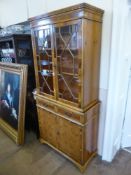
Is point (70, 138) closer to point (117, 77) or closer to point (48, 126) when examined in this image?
point (48, 126)

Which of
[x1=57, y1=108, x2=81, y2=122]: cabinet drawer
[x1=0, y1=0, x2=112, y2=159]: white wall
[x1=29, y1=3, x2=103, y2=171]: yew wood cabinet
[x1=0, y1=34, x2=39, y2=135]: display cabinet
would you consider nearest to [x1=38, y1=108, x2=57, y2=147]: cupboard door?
[x1=29, y1=3, x2=103, y2=171]: yew wood cabinet

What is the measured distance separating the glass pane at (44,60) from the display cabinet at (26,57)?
22.4 inches

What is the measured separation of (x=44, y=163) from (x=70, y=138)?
600 mm

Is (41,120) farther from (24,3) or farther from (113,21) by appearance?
(24,3)

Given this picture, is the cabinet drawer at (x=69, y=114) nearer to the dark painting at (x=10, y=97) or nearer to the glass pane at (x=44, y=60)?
the glass pane at (x=44, y=60)

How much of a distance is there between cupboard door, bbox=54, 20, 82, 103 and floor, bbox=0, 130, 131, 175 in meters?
0.99

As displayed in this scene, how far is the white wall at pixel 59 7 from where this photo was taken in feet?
5.49

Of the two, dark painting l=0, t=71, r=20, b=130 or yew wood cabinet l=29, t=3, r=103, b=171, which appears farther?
dark painting l=0, t=71, r=20, b=130

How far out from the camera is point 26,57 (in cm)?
259

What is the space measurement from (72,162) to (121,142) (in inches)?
34.9

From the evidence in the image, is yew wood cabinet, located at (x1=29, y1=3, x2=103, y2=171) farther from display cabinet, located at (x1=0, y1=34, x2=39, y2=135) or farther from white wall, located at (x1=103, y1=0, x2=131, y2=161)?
display cabinet, located at (x1=0, y1=34, x2=39, y2=135)

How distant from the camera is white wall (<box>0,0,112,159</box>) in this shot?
1.67m

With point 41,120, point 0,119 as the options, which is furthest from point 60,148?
point 0,119

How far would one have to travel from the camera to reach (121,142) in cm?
241
